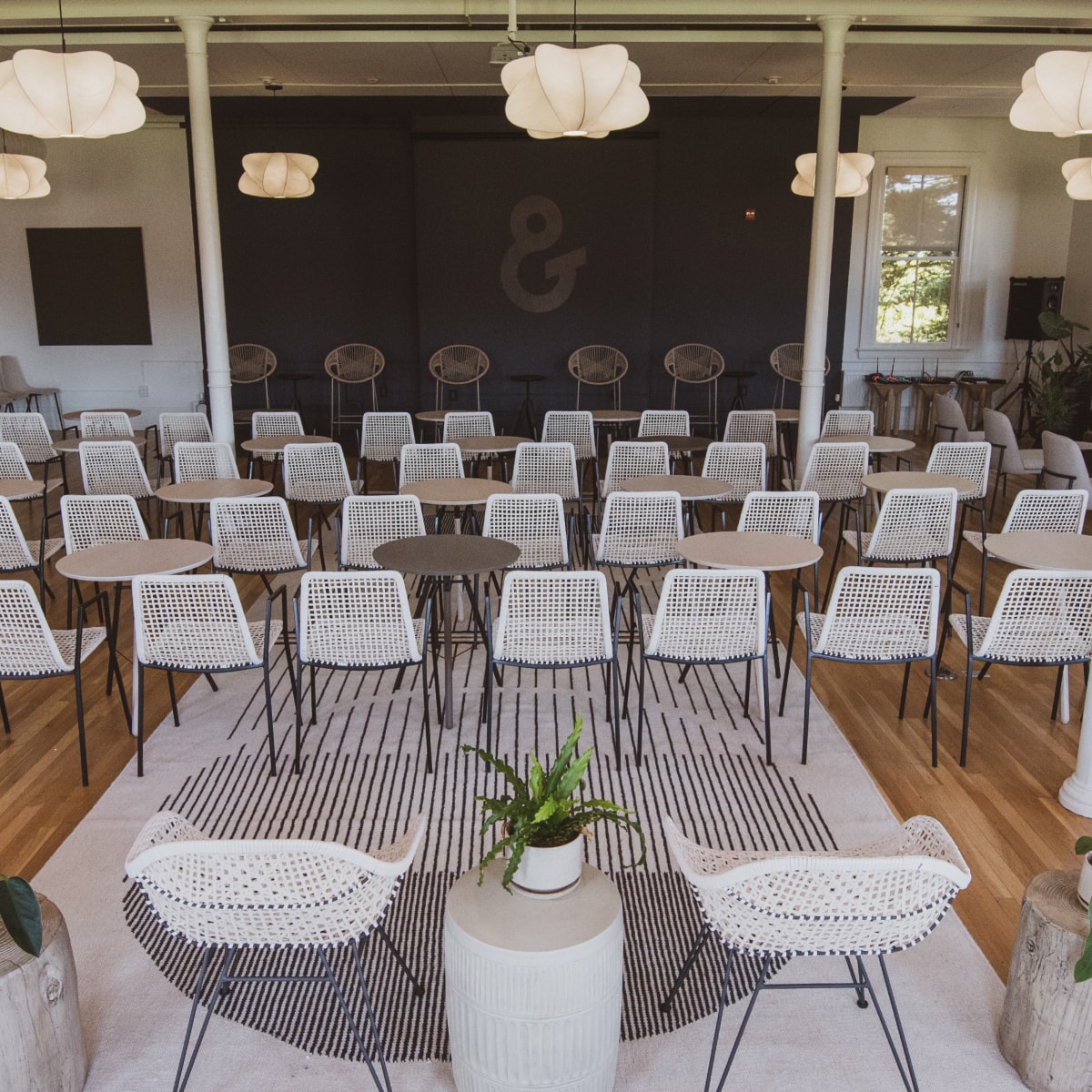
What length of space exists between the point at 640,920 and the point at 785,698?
1962mm

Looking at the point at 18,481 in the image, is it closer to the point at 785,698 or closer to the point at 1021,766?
the point at 785,698

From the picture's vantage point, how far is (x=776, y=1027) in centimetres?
290

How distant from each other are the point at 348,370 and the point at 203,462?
17.3 feet

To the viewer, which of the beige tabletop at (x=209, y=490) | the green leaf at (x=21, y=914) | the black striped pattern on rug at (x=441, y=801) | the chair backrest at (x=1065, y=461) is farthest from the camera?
the chair backrest at (x=1065, y=461)

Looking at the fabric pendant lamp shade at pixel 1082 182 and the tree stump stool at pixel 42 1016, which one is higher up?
the fabric pendant lamp shade at pixel 1082 182

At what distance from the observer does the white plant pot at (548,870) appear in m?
2.41

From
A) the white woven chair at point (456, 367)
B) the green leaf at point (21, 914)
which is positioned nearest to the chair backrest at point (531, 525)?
the green leaf at point (21, 914)

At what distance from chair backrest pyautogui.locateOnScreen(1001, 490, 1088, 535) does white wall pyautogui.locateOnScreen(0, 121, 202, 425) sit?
11.2 m

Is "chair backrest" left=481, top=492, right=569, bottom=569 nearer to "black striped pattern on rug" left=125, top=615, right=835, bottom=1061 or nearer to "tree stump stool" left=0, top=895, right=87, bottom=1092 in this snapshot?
"black striped pattern on rug" left=125, top=615, right=835, bottom=1061

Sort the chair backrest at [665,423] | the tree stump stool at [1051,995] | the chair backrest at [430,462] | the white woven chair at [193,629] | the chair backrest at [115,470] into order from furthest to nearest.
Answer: the chair backrest at [665,423]
the chair backrest at [115,470]
the chair backrest at [430,462]
the white woven chair at [193,629]
the tree stump stool at [1051,995]

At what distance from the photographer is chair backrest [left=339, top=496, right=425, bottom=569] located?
5531mm

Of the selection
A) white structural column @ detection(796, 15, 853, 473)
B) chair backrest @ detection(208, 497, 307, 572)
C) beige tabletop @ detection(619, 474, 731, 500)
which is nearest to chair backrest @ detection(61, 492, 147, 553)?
chair backrest @ detection(208, 497, 307, 572)

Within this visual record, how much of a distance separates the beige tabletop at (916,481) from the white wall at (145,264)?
1009 cm

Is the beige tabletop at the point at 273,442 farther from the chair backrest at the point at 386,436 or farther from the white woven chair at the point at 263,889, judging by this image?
the white woven chair at the point at 263,889
